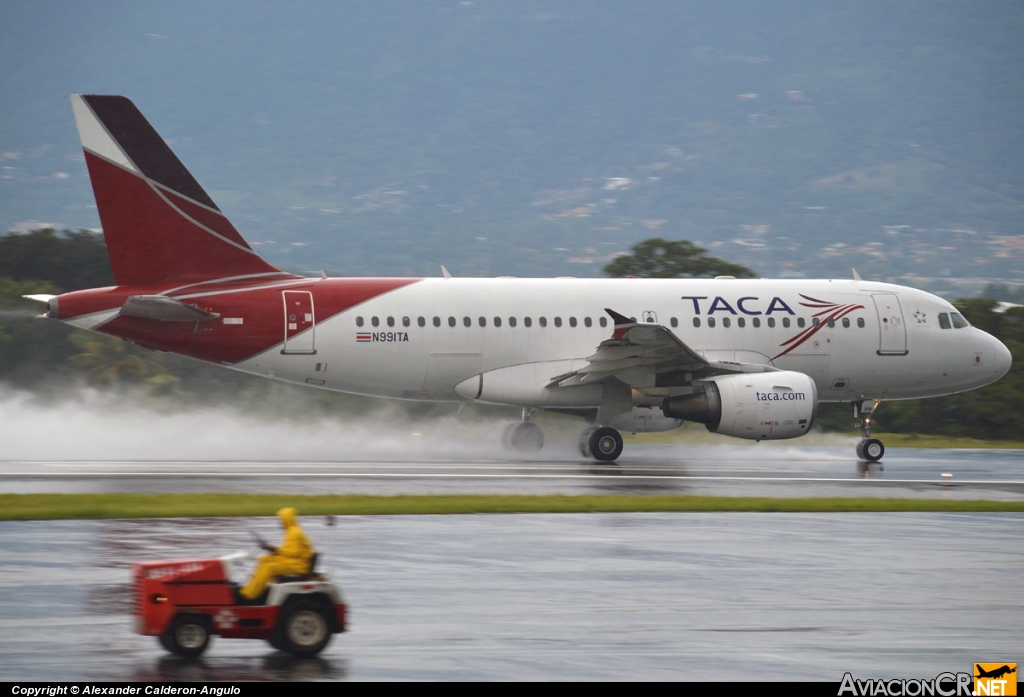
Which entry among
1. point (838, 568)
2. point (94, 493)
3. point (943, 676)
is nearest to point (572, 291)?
point (94, 493)

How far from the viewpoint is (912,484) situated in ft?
72.1

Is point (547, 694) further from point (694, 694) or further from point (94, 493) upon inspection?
point (94, 493)

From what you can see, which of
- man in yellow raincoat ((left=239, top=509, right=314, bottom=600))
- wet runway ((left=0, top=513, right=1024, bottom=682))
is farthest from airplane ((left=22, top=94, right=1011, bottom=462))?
man in yellow raincoat ((left=239, top=509, right=314, bottom=600))

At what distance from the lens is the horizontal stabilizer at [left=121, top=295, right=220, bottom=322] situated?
77.8 ft

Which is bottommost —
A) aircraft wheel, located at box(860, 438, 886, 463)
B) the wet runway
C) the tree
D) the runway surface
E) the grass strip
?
the wet runway

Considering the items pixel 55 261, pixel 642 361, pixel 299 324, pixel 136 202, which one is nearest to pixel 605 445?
pixel 642 361

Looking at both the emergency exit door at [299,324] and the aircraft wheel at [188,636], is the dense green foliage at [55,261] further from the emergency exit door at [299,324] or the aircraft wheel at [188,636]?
the aircraft wheel at [188,636]

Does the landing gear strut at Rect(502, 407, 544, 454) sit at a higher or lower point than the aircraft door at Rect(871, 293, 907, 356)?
lower

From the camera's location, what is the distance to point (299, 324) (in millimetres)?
25016

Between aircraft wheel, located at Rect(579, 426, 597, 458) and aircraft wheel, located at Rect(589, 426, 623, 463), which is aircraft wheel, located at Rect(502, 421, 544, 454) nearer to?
aircraft wheel, located at Rect(579, 426, 597, 458)

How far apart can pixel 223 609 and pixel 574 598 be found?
346 centimetres

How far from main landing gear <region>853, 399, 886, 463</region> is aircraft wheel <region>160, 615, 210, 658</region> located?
68.7 feet

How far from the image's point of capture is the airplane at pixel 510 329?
24516 millimetres

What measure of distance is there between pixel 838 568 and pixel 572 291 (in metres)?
15.0
